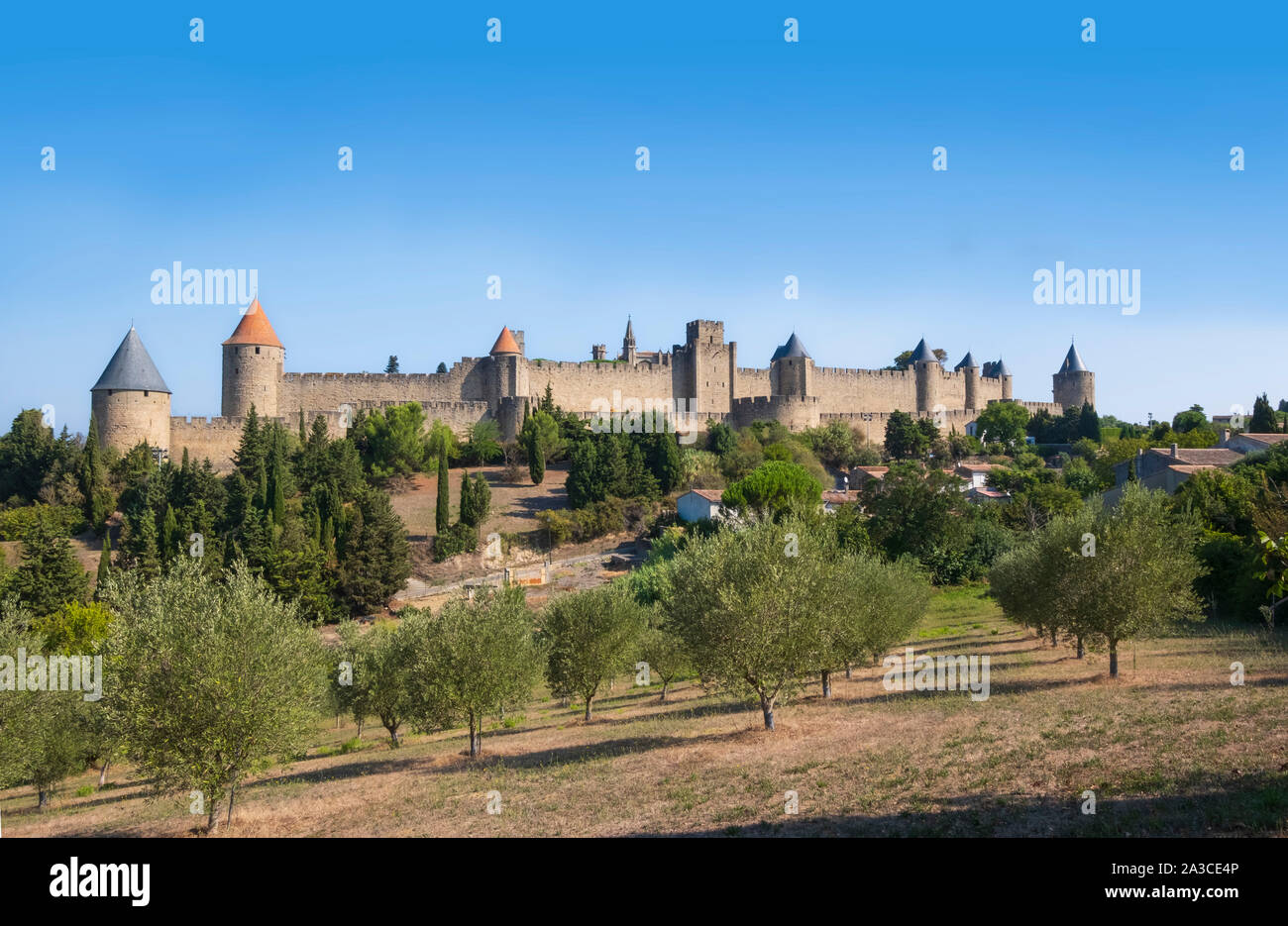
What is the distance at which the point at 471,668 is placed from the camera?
16500mm

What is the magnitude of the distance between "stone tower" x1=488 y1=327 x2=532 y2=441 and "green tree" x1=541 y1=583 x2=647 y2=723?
2905 cm

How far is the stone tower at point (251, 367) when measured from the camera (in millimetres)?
46375

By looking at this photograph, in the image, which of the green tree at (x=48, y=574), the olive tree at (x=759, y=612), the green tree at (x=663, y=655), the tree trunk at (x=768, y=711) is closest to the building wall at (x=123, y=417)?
the green tree at (x=48, y=574)

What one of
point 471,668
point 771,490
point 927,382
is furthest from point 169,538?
point 927,382

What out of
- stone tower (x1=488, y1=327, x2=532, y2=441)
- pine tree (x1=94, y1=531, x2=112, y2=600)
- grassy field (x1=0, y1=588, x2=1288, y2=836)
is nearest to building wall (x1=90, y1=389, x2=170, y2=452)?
pine tree (x1=94, y1=531, x2=112, y2=600)

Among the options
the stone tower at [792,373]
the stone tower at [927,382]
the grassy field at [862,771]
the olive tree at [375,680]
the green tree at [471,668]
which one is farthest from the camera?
the stone tower at [927,382]

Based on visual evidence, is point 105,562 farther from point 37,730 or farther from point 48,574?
point 37,730

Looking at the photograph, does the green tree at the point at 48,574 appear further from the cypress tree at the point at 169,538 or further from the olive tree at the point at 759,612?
the olive tree at the point at 759,612

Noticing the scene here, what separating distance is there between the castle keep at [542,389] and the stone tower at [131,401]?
1.7 inches

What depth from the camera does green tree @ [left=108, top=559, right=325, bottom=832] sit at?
476 inches

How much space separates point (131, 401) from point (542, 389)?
20.1 metres

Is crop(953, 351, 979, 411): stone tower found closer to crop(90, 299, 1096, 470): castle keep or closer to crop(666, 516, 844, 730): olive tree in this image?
crop(90, 299, 1096, 470): castle keep
